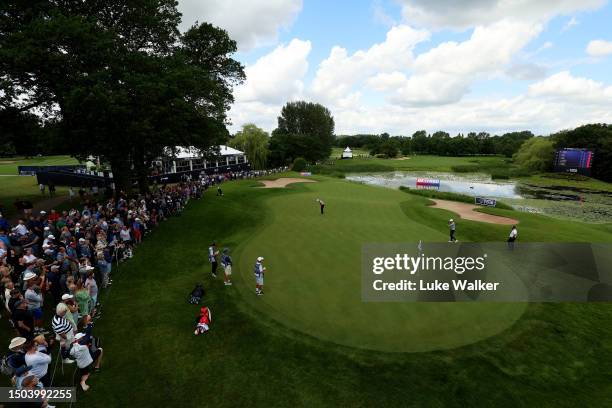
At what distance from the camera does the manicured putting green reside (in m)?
14.3

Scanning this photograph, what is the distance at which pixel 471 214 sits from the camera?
3759 centimetres

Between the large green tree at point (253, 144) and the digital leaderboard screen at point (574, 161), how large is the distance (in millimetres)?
69464

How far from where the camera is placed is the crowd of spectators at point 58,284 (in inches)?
362

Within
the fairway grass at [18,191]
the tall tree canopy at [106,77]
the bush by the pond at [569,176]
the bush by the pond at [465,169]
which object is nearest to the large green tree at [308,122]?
the bush by the pond at [465,169]

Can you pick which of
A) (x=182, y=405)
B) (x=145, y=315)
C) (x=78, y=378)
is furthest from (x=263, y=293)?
(x=78, y=378)

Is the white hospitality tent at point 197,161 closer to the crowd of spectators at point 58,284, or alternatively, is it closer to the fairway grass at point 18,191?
the fairway grass at point 18,191

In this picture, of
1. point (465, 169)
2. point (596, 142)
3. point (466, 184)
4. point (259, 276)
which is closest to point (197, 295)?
point (259, 276)

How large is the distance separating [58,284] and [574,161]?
315 feet

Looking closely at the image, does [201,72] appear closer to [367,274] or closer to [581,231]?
[367,274]

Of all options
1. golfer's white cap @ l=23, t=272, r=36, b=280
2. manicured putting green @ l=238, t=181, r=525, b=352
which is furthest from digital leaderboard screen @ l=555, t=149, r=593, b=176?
golfer's white cap @ l=23, t=272, r=36, b=280

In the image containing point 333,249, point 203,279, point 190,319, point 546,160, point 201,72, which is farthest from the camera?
point 546,160

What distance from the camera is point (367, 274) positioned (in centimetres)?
1977

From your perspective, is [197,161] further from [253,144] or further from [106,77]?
[106,77]

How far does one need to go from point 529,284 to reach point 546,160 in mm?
88532
